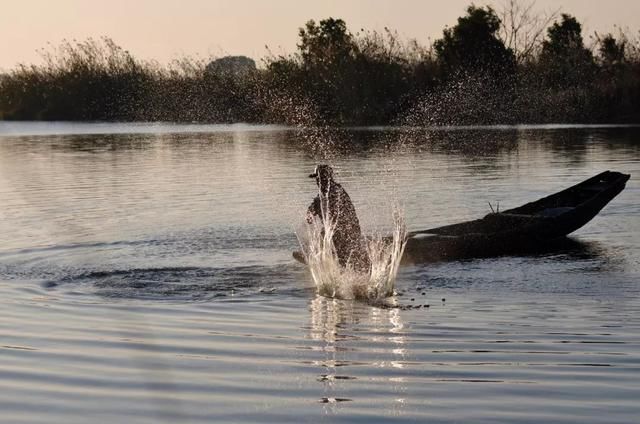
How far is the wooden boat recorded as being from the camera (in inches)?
644

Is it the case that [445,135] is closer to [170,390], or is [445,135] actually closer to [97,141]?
[97,141]

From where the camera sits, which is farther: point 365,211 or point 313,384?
point 365,211

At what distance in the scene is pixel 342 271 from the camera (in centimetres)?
1456

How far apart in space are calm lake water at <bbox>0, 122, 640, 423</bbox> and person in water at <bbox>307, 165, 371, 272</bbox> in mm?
569

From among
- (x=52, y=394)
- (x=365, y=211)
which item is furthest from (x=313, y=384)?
(x=365, y=211)

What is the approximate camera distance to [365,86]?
2192 inches

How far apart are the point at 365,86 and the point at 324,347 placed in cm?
4548

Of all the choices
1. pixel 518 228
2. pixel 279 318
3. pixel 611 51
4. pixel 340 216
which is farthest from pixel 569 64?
pixel 279 318

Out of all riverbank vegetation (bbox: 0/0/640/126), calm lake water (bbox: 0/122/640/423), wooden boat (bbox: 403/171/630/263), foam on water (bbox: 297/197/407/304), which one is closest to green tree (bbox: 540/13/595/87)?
riverbank vegetation (bbox: 0/0/640/126)

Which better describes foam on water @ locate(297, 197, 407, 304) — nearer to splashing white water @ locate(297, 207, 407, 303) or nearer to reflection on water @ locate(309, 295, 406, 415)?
splashing white water @ locate(297, 207, 407, 303)

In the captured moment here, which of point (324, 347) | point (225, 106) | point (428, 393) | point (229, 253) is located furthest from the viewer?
point (225, 106)

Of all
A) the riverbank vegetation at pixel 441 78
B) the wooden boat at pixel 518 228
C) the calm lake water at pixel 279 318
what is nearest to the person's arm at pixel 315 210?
the calm lake water at pixel 279 318

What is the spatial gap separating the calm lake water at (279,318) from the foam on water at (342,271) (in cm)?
28

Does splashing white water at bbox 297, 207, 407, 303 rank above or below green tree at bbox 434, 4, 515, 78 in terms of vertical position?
below
